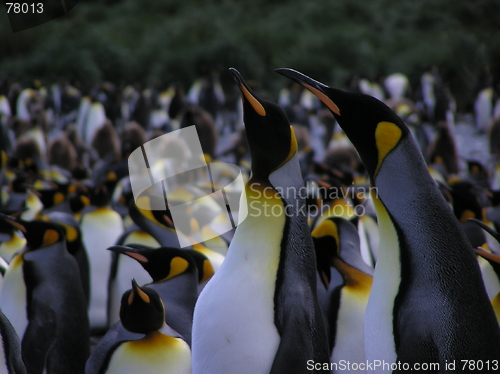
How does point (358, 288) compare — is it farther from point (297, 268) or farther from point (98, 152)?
point (98, 152)

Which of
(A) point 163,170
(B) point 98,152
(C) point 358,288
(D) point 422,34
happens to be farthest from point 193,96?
(C) point 358,288

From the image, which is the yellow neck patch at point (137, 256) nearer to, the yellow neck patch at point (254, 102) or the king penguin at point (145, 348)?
the king penguin at point (145, 348)

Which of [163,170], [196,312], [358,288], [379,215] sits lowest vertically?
[163,170]

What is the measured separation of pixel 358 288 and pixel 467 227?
154 cm

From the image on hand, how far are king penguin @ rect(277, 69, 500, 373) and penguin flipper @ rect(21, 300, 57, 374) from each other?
1.61m

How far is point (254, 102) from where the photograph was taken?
6.04 ft

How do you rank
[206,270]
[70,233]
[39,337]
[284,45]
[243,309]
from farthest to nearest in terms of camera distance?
[284,45], [70,233], [206,270], [39,337], [243,309]

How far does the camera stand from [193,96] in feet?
51.1

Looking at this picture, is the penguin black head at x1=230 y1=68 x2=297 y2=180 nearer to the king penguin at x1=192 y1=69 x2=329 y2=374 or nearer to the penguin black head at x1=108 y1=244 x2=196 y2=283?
the king penguin at x1=192 y1=69 x2=329 y2=374

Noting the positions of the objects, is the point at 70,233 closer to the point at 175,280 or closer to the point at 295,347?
the point at 175,280

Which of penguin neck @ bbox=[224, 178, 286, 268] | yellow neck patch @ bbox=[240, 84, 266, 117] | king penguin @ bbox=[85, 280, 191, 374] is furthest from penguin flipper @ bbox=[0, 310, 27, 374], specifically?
yellow neck patch @ bbox=[240, 84, 266, 117]

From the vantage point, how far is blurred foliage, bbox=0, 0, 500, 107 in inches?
688

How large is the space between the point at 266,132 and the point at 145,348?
37.6 inches

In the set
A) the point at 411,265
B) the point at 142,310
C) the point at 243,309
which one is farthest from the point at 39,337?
the point at 411,265
